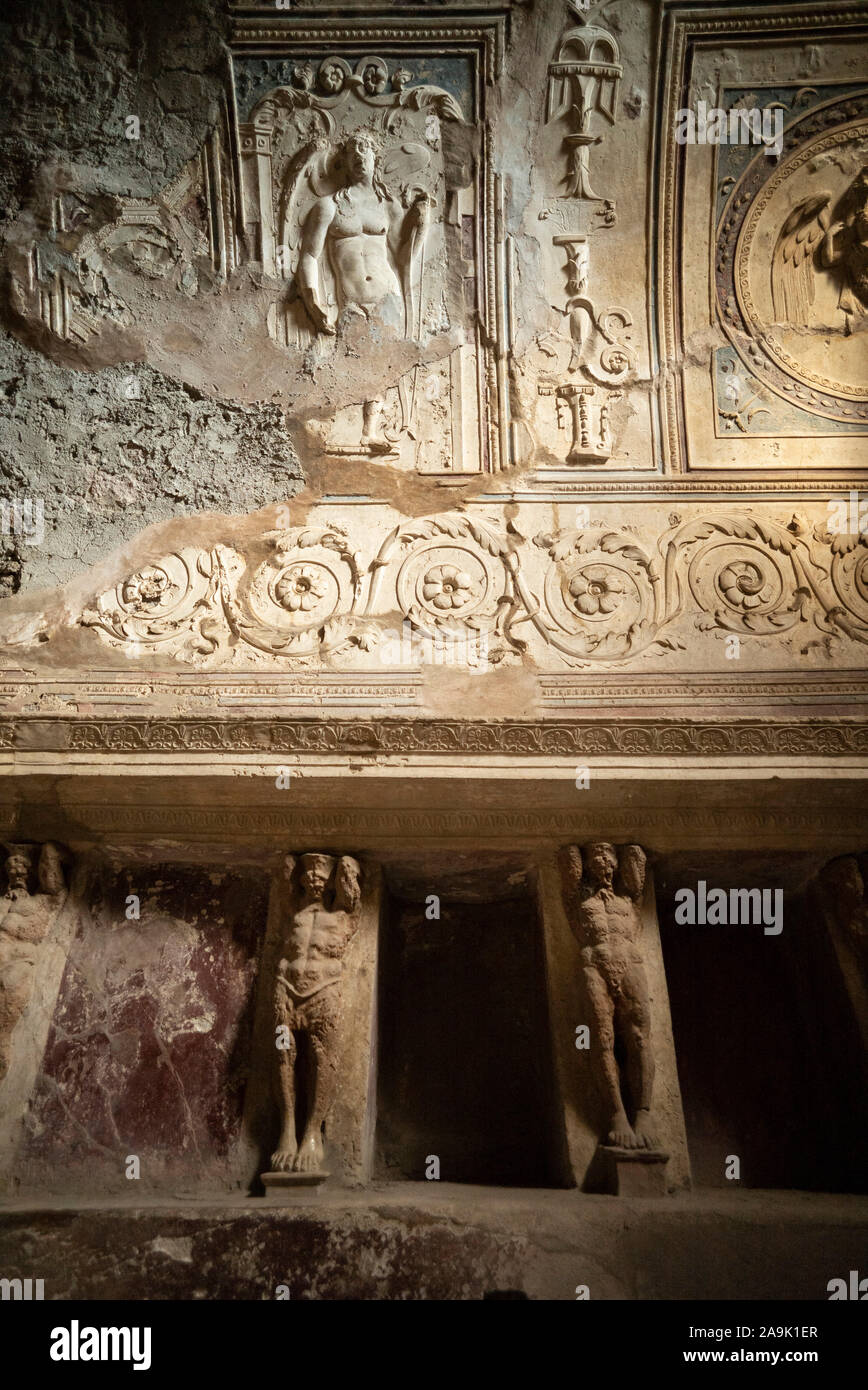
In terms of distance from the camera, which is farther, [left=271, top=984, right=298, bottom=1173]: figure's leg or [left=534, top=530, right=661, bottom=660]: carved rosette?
[left=534, top=530, right=661, bottom=660]: carved rosette

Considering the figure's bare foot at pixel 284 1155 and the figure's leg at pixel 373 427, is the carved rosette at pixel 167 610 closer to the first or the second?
the figure's leg at pixel 373 427

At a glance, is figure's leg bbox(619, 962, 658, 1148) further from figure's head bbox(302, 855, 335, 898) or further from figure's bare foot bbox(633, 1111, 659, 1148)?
figure's head bbox(302, 855, 335, 898)

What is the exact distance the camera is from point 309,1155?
4566 millimetres

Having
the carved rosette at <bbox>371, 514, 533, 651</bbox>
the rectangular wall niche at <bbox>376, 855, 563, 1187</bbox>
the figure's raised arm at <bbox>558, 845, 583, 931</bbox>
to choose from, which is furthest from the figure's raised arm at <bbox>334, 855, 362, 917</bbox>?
the carved rosette at <bbox>371, 514, 533, 651</bbox>

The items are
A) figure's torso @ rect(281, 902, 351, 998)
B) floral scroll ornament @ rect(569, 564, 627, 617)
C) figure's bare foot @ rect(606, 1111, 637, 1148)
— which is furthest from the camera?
floral scroll ornament @ rect(569, 564, 627, 617)

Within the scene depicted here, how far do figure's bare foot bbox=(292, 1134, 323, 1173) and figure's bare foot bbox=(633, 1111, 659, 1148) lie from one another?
1.41 m

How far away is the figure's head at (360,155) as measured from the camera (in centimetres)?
583

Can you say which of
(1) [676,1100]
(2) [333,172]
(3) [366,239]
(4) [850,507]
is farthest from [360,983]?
(2) [333,172]

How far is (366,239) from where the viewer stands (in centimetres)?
595

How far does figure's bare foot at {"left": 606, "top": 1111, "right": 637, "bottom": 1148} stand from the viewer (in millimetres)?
4492

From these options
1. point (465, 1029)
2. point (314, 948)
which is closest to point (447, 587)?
point (314, 948)

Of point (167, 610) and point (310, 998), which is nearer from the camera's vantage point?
point (310, 998)

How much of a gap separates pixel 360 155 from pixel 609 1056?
500 cm

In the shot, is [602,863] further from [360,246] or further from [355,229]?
[355,229]
